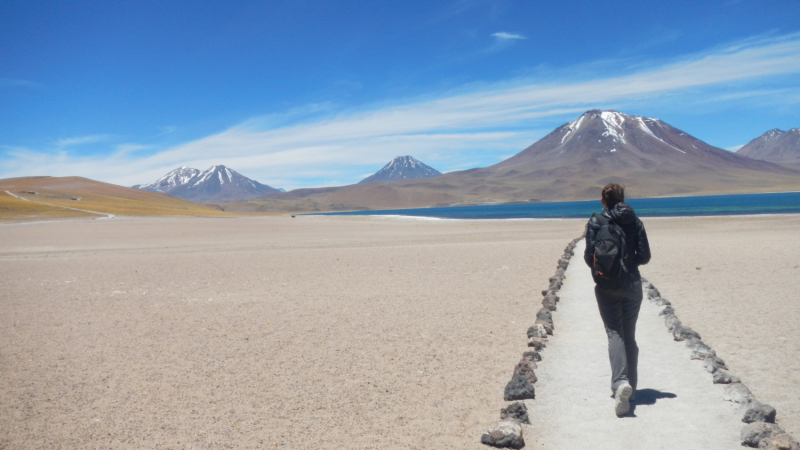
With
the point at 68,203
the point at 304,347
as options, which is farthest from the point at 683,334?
the point at 68,203

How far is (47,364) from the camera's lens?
6.74 metres

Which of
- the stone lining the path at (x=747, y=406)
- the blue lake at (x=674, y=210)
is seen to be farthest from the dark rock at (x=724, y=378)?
the blue lake at (x=674, y=210)

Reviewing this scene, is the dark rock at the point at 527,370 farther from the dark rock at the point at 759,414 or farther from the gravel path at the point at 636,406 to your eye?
the dark rock at the point at 759,414

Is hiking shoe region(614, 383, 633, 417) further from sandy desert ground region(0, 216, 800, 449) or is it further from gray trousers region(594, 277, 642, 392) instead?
sandy desert ground region(0, 216, 800, 449)

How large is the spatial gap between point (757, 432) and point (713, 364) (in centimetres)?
163

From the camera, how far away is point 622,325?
16.4ft

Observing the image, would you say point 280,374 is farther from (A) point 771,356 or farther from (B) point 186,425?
(A) point 771,356

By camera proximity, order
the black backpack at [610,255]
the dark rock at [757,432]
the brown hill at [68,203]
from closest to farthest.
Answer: the dark rock at [757,432]
the black backpack at [610,255]
the brown hill at [68,203]

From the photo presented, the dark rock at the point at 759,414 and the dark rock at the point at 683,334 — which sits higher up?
the dark rock at the point at 683,334

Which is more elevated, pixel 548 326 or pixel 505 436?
pixel 548 326

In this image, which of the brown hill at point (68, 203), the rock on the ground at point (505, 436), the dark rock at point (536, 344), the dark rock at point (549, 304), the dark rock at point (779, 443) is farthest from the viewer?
the brown hill at point (68, 203)

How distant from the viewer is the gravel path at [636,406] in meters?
4.23

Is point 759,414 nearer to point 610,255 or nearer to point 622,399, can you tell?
point 622,399

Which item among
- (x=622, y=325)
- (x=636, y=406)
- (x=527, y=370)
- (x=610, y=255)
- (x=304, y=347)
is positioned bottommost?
(x=304, y=347)
